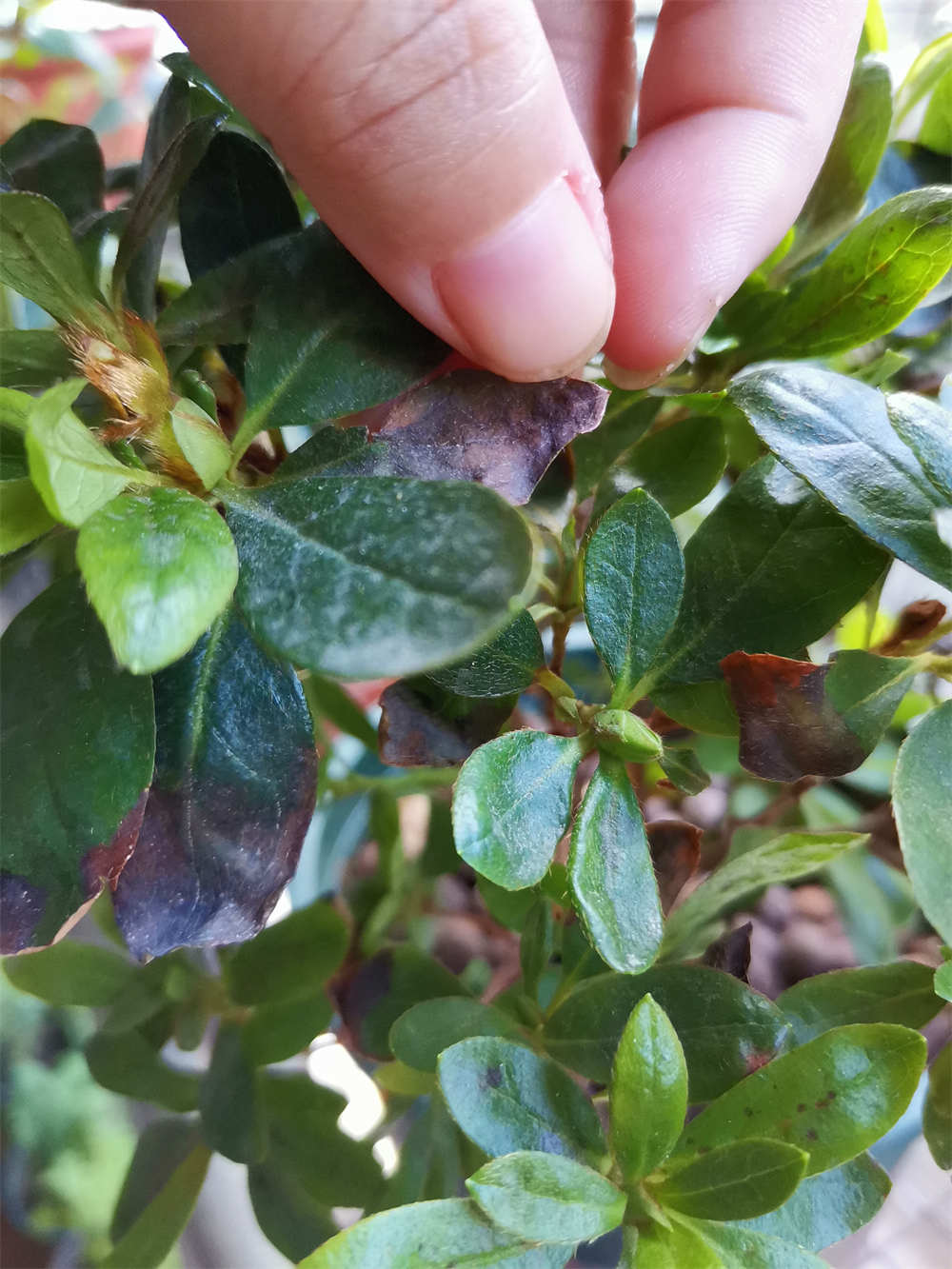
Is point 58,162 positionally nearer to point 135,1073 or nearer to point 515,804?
point 515,804

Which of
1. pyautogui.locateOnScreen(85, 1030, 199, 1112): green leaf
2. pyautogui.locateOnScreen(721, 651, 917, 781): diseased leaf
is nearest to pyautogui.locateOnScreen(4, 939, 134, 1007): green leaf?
pyautogui.locateOnScreen(85, 1030, 199, 1112): green leaf

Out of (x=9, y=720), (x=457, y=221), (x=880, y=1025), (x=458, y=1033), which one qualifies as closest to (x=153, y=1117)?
(x=458, y=1033)

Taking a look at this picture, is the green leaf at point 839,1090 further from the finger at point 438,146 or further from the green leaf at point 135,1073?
the green leaf at point 135,1073

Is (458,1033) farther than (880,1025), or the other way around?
(458,1033)

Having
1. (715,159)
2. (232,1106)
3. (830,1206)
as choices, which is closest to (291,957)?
(232,1106)

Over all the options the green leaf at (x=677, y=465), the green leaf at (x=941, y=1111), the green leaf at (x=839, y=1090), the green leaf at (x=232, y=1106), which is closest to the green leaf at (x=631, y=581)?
the green leaf at (x=677, y=465)

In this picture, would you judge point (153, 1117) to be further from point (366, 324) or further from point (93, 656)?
point (366, 324)

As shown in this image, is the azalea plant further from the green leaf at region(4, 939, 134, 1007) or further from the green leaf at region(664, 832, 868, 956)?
the green leaf at region(4, 939, 134, 1007)
